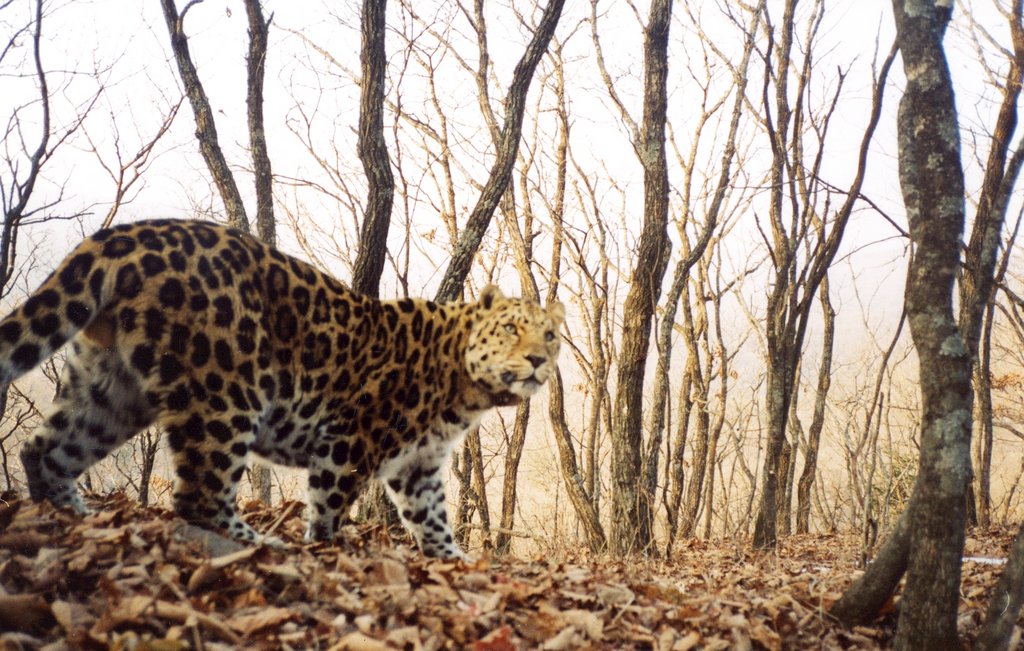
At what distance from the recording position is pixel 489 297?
658cm

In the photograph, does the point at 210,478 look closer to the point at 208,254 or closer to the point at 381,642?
the point at 208,254

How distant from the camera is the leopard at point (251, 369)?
16.1 ft

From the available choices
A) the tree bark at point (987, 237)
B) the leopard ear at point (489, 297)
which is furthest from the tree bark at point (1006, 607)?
the leopard ear at point (489, 297)

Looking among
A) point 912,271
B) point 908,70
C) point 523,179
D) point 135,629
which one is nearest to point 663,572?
point 912,271

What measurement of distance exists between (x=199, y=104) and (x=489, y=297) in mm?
4672

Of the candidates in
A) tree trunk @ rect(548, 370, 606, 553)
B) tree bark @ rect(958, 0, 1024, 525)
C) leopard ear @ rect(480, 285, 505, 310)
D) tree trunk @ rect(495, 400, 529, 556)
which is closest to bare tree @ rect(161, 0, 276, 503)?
leopard ear @ rect(480, 285, 505, 310)

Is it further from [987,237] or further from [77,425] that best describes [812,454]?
[77,425]

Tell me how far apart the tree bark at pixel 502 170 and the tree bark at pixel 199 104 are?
2.97 m

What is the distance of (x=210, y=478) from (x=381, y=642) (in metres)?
2.18

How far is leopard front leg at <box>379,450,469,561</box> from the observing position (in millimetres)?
6527

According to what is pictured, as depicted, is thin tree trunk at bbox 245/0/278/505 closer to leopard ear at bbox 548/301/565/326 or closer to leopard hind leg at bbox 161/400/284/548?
leopard ear at bbox 548/301/565/326

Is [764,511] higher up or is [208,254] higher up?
[208,254]

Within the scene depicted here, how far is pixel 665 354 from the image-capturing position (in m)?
10.7

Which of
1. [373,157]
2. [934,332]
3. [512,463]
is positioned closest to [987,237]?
[934,332]
